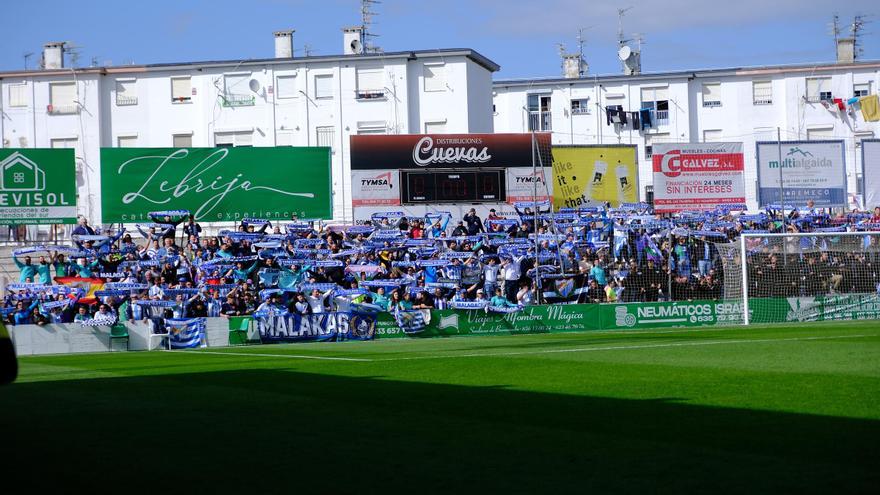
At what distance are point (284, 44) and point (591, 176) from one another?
2087cm

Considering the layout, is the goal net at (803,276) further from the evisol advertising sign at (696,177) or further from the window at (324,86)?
the window at (324,86)

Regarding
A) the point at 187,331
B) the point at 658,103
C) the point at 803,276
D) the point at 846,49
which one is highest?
the point at 846,49

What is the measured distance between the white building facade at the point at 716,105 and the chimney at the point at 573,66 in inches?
147

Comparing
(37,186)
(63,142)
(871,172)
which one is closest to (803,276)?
(871,172)

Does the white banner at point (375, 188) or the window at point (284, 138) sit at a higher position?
the window at point (284, 138)

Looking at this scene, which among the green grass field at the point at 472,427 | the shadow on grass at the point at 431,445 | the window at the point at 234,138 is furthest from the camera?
the window at the point at 234,138

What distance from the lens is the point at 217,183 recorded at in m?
40.5

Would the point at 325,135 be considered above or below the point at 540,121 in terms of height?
below

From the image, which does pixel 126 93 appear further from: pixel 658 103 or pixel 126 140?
pixel 658 103

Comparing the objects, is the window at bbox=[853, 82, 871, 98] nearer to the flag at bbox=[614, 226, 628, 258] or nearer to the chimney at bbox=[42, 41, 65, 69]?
the flag at bbox=[614, 226, 628, 258]

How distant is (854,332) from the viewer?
818 inches

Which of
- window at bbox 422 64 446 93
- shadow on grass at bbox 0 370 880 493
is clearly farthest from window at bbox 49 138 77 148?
shadow on grass at bbox 0 370 880 493

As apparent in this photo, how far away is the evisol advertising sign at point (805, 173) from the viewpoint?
4159cm

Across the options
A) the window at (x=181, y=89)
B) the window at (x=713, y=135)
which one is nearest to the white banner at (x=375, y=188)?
the window at (x=181, y=89)
